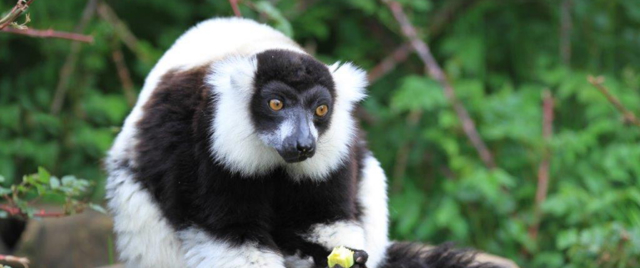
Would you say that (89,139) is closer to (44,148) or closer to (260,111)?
(44,148)

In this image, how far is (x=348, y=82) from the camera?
440cm

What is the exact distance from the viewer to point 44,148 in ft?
25.4

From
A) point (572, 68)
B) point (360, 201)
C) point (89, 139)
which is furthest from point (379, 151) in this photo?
point (360, 201)

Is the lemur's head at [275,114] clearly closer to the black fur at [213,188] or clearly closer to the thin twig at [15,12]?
the black fur at [213,188]

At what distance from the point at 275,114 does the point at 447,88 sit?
3.81m

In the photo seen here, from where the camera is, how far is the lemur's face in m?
3.98

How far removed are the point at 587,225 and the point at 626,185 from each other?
2.65 ft

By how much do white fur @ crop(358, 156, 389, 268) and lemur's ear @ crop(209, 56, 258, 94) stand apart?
1037 millimetres

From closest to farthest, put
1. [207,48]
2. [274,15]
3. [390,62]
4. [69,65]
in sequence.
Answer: [207,48] < [274,15] < [69,65] < [390,62]

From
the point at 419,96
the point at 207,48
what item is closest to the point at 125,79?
the point at 419,96

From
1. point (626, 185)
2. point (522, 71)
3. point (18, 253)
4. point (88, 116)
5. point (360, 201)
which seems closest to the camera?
point (360, 201)

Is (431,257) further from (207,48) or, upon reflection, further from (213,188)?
(207,48)

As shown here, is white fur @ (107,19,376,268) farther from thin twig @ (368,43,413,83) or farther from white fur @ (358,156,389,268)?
thin twig @ (368,43,413,83)

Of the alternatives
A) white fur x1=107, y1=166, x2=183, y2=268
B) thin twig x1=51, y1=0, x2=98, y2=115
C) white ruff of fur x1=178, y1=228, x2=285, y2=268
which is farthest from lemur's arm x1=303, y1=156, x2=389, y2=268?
thin twig x1=51, y1=0, x2=98, y2=115
